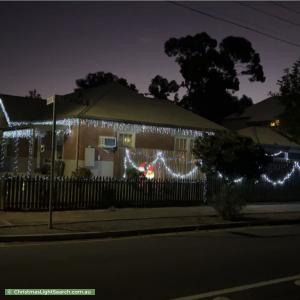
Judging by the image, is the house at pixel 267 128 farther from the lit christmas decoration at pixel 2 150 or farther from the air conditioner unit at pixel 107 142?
the lit christmas decoration at pixel 2 150

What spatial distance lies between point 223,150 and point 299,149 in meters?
14.7

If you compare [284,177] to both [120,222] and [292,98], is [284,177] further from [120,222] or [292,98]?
[120,222]

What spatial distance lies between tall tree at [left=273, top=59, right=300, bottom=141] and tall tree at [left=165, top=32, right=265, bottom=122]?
30.4 m

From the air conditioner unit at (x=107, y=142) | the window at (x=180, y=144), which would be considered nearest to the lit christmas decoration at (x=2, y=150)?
the air conditioner unit at (x=107, y=142)

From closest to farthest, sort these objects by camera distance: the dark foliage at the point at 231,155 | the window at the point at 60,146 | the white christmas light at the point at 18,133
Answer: the dark foliage at the point at 231,155, the window at the point at 60,146, the white christmas light at the point at 18,133

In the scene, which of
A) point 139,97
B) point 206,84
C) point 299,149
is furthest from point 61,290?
point 206,84

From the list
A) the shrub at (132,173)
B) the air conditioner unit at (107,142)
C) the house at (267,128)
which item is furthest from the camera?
the house at (267,128)

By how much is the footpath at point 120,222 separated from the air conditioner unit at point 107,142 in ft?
15.1

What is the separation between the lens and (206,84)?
56406 mm

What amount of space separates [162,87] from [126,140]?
36.8 m

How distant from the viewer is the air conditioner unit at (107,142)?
72.9 ft

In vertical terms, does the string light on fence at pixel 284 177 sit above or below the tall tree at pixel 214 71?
below

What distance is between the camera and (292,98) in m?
24.7

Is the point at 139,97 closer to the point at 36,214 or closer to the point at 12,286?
the point at 36,214
